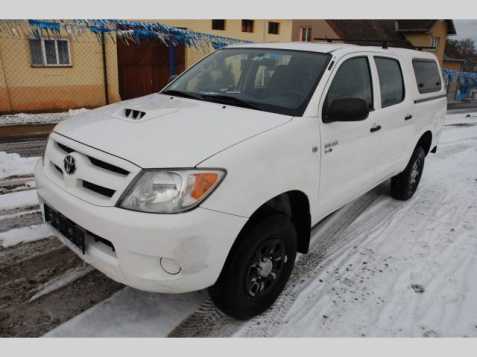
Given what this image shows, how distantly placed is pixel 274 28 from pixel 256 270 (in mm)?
20866

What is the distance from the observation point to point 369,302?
306 centimetres

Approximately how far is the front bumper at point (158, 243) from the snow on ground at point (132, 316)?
1.74ft

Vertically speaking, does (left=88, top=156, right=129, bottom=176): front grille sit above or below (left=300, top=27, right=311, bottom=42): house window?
below

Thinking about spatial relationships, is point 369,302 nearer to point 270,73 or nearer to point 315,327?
point 315,327

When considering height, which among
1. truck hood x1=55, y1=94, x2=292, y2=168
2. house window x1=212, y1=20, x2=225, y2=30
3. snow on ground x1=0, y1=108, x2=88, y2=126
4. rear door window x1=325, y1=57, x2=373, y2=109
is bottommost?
snow on ground x1=0, y1=108, x2=88, y2=126

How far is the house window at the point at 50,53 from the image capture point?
11.6 meters

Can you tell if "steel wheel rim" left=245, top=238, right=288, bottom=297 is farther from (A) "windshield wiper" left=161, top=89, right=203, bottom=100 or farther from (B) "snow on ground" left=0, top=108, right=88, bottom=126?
(B) "snow on ground" left=0, top=108, right=88, bottom=126

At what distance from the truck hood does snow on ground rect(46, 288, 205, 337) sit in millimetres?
1191

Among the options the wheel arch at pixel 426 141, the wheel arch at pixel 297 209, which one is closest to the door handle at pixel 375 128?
the wheel arch at pixel 297 209

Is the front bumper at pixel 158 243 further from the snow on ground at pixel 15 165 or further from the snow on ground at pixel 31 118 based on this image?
the snow on ground at pixel 31 118

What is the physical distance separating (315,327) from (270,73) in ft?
6.69

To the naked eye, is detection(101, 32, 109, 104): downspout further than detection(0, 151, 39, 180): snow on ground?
Yes

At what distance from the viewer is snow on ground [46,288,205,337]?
2.63 meters

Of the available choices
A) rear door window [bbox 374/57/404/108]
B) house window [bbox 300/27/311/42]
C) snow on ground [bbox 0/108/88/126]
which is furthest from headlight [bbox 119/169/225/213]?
house window [bbox 300/27/311/42]
